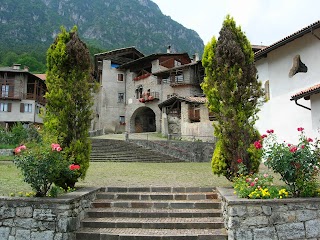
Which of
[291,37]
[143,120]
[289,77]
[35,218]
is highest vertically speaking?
[291,37]

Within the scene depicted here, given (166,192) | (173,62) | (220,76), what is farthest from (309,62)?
(173,62)

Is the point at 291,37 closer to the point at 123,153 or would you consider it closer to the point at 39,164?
the point at 123,153

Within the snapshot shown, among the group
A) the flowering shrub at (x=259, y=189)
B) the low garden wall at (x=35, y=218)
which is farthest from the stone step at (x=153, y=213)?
the low garden wall at (x=35, y=218)

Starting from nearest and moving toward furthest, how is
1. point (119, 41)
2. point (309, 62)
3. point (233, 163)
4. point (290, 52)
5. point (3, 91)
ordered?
1. point (233, 163)
2. point (309, 62)
3. point (290, 52)
4. point (3, 91)
5. point (119, 41)

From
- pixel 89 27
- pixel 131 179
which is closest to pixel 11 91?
pixel 131 179

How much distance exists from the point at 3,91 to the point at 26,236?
43.5 meters

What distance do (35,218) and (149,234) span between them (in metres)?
2.16

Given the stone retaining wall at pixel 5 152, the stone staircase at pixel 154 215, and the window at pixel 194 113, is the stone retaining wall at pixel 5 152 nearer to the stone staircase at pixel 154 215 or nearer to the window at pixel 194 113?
the stone staircase at pixel 154 215

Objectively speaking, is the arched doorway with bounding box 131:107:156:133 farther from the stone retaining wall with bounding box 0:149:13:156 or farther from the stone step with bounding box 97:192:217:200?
the stone step with bounding box 97:192:217:200

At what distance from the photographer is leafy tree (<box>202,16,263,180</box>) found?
746 cm

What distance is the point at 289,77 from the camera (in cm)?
1592

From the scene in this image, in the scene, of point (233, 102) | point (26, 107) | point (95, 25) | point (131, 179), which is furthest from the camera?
point (95, 25)

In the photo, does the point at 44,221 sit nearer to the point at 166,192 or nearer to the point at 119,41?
the point at 166,192

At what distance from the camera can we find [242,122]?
7.51 m
